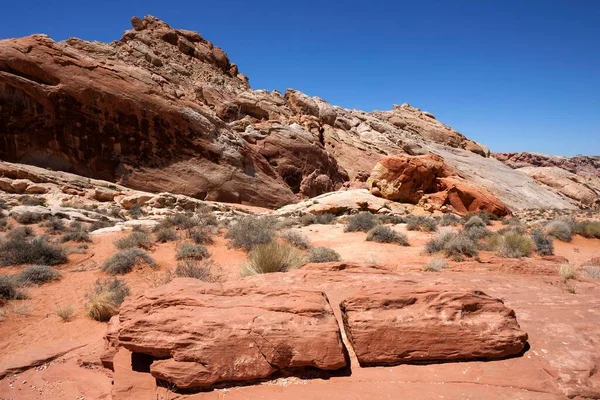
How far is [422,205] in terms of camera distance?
19.7m

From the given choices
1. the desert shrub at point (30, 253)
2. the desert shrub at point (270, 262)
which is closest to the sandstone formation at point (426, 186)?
the desert shrub at point (270, 262)

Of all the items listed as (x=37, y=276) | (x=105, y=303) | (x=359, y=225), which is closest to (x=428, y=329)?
(x=105, y=303)

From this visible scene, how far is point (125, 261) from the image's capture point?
283 inches

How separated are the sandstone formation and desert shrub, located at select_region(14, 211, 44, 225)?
56.3ft

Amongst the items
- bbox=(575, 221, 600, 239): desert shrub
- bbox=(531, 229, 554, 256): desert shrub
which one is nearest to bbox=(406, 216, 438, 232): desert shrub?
bbox=(531, 229, 554, 256): desert shrub

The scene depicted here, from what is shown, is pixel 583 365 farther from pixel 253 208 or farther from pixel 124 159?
pixel 124 159

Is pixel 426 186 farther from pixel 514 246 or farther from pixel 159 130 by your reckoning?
pixel 159 130

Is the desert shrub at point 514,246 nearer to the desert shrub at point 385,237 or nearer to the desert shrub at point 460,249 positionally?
the desert shrub at point 460,249

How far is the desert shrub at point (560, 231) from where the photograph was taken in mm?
11258

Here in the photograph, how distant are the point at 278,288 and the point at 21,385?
107 inches

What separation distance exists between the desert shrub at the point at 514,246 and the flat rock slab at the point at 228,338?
7.22 meters

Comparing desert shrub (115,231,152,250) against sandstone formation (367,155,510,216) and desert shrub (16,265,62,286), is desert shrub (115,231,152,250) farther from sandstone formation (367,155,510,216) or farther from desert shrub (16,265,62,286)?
sandstone formation (367,155,510,216)

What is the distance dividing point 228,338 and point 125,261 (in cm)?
556

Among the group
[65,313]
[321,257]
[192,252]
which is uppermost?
[321,257]
